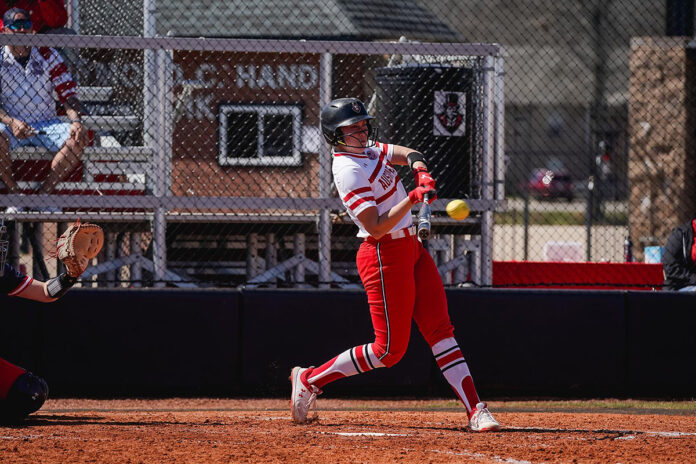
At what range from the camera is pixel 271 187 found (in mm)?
7344

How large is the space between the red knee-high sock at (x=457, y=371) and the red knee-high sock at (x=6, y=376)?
2.51 meters

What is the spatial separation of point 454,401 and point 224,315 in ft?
6.19

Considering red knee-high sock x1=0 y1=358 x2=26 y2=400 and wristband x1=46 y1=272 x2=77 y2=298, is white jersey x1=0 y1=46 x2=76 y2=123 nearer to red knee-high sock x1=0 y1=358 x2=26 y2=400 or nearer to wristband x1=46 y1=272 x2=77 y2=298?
wristband x1=46 y1=272 x2=77 y2=298

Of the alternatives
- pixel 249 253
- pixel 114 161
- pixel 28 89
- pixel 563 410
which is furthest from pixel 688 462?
pixel 28 89

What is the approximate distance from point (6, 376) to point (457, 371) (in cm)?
267

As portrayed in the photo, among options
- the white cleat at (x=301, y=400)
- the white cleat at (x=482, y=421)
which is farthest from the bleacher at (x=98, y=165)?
the white cleat at (x=482, y=421)

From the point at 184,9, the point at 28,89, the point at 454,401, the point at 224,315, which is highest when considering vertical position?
the point at 184,9

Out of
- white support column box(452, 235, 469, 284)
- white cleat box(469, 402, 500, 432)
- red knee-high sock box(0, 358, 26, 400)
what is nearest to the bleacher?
red knee-high sock box(0, 358, 26, 400)

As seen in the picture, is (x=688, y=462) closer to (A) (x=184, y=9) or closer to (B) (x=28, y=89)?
(B) (x=28, y=89)

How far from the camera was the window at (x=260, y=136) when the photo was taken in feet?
24.3

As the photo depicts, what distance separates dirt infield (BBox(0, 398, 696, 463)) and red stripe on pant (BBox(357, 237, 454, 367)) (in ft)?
1.75

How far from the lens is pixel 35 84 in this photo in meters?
7.33

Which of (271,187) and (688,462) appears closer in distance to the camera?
(688,462)

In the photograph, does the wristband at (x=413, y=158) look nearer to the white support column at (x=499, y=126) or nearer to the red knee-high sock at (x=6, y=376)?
the white support column at (x=499, y=126)
